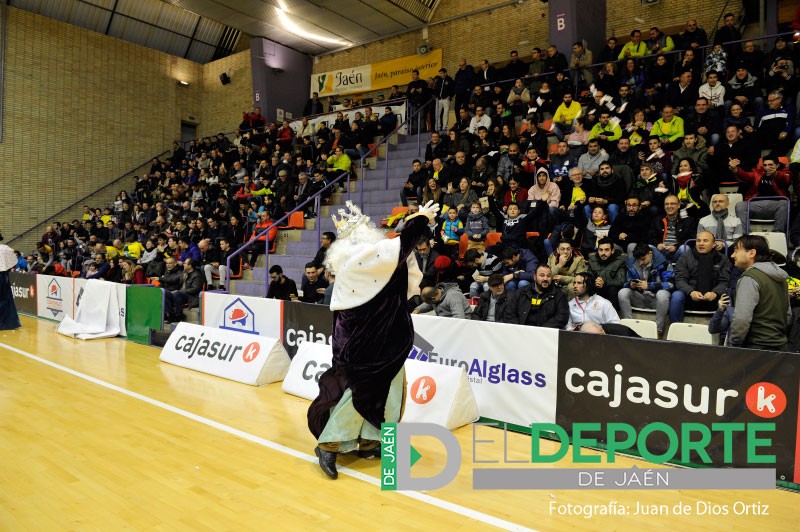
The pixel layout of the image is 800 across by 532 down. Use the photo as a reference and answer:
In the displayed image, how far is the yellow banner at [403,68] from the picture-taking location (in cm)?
1703

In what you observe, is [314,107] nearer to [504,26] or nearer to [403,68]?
[403,68]

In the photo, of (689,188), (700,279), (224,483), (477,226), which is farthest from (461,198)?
(224,483)

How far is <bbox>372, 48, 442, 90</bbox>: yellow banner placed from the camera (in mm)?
17031

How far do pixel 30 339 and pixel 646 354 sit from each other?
9.82 meters

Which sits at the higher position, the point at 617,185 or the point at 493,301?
the point at 617,185

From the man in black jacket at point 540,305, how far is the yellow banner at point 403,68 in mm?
12299

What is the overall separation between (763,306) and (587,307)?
2022 mm

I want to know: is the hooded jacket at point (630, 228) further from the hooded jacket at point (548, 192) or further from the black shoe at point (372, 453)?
the black shoe at point (372, 453)

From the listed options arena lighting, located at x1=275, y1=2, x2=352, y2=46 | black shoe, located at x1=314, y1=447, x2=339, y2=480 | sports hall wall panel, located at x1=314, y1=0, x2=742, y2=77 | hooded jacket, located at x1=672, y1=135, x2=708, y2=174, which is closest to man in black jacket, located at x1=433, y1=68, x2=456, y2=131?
sports hall wall panel, located at x1=314, y1=0, x2=742, y2=77

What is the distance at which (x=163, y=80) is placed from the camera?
21422mm

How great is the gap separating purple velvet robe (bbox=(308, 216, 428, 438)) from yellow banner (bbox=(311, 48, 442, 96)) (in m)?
14.4

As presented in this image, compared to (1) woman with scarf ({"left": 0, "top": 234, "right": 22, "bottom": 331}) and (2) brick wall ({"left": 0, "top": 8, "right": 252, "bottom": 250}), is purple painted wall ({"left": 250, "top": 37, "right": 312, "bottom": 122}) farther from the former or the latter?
(1) woman with scarf ({"left": 0, "top": 234, "right": 22, "bottom": 331})

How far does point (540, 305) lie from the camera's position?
617 centimetres

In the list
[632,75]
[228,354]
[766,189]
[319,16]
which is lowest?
[228,354]
